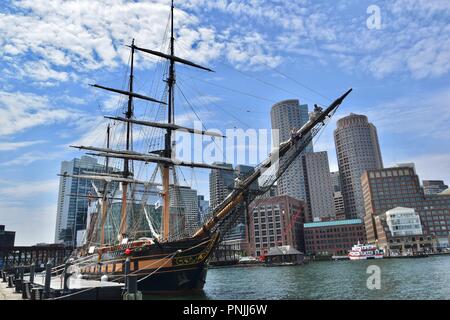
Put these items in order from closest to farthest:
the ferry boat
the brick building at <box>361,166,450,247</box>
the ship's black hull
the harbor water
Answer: the harbor water, the ship's black hull, the ferry boat, the brick building at <box>361,166,450,247</box>

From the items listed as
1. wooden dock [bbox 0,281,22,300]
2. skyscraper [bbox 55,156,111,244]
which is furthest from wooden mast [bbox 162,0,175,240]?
skyscraper [bbox 55,156,111,244]

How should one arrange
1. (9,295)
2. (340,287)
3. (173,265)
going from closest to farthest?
1. (9,295)
2. (173,265)
3. (340,287)

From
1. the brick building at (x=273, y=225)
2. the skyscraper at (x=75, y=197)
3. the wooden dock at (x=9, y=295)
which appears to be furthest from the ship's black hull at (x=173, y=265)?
the brick building at (x=273, y=225)

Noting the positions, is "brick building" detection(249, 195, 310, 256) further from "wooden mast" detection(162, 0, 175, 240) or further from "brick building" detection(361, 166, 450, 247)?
"wooden mast" detection(162, 0, 175, 240)

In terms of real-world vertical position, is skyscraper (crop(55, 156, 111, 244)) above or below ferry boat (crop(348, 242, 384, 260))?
above

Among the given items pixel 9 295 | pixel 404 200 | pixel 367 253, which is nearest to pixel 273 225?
pixel 367 253

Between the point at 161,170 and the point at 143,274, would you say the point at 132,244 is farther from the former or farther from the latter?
the point at 161,170

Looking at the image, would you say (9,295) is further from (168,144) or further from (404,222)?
(404,222)

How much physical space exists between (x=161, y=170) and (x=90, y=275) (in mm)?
15202

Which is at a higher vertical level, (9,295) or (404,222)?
(404,222)

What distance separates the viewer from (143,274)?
2714cm

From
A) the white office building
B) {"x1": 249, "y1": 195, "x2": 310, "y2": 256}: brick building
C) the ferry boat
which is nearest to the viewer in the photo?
the ferry boat

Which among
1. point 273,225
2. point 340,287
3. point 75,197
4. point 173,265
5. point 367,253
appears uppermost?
point 75,197
